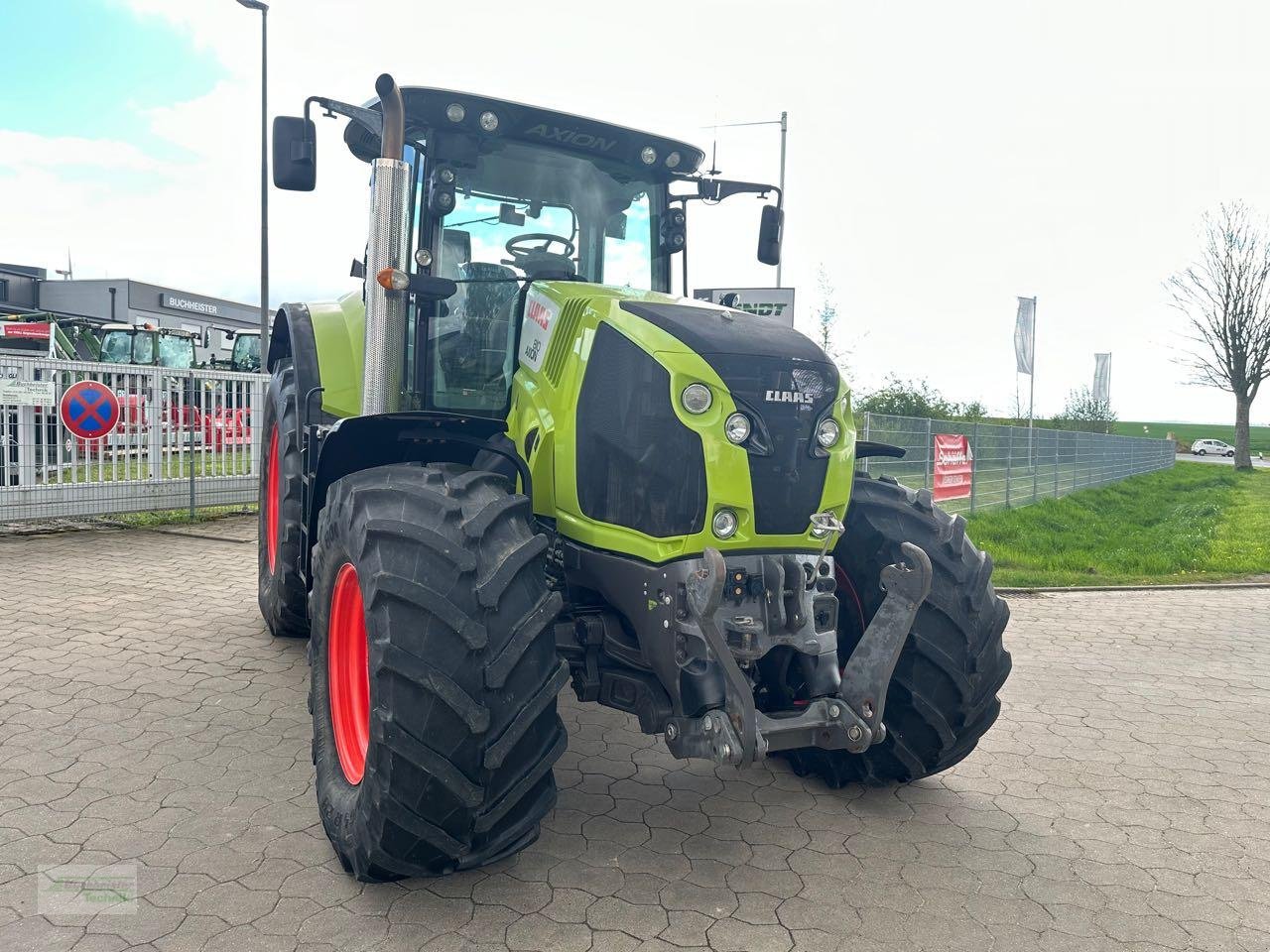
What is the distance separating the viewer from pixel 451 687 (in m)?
2.83

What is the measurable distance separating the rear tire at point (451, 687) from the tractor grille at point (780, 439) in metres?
0.77

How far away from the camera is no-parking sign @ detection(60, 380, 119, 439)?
9648 mm


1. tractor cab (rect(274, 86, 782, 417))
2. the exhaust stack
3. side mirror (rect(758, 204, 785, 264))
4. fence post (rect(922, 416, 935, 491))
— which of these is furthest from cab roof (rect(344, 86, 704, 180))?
fence post (rect(922, 416, 935, 491))

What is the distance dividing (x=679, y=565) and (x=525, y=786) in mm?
817

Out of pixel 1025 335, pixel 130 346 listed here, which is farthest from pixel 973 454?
pixel 130 346

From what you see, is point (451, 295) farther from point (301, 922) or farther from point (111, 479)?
point (111, 479)

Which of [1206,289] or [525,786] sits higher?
[1206,289]

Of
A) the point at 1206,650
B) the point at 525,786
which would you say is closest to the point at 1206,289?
the point at 1206,650

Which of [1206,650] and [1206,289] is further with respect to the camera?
[1206,289]

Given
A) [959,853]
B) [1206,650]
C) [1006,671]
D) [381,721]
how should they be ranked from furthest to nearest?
[1206,650] < [1006,671] < [959,853] < [381,721]

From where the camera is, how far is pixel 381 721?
9.34 feet

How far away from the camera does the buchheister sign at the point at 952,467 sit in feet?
39.9

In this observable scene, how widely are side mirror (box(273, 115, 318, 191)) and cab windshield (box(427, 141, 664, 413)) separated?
1.52 ft

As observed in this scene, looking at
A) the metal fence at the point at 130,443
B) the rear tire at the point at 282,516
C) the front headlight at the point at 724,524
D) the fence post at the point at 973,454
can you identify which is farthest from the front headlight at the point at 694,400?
the fence post at the point at 973,454
